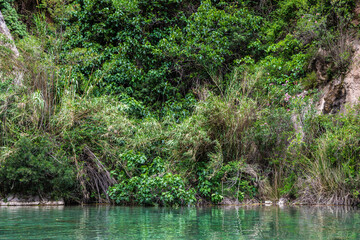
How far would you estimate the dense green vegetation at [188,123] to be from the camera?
8.19m

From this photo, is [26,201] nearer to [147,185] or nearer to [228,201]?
[147,185]

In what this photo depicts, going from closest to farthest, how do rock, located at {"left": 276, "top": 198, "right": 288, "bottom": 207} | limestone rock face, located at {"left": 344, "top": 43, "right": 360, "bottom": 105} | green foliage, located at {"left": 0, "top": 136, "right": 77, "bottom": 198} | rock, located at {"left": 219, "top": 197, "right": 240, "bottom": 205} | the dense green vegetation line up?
green foliage, located at {"left": 0, "top": 136, "right": 77, "bottom": 198} < the dense green vegetation < rock, located at {"left": 276, "top": 198, "right": 288, "bottom": 207} < rock, located at {"left": 219, "top": 197, "right": 240, "bottom": 205} < limestone rock face, located at {"left": 344, "top": 43, "right": 360, "bottom": 105}

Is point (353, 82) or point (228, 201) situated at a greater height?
point (353, 82)

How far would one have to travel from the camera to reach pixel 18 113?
859cm

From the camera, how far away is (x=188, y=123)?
354 inches

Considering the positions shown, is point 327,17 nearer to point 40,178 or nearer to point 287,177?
point 287,177

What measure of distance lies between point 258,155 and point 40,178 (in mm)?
5033

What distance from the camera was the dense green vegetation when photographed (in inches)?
322

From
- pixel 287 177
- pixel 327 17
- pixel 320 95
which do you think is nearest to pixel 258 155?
pixel 287 177

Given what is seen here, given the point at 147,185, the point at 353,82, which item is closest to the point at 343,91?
the point at 353,82

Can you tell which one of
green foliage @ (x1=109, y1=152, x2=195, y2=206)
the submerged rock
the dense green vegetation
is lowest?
the submerged rock

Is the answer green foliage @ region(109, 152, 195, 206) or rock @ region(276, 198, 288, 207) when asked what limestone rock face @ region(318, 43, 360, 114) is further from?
green foliage @ region(109, 152, 195, 206)

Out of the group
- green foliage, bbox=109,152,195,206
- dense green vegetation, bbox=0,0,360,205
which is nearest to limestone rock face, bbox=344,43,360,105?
dense green vegetation, bbox=0,0,360,205

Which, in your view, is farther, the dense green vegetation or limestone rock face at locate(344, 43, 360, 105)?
limestone rock face at locate(344, 43, 360, 105)
